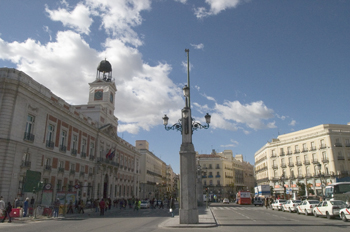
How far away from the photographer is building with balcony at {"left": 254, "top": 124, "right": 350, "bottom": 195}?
5256cm

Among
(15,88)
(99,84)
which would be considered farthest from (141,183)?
(15,88)

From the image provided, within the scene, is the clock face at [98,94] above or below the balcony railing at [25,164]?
above

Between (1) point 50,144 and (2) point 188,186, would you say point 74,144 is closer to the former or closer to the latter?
(1) point 50,144

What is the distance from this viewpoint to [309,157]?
5697cm

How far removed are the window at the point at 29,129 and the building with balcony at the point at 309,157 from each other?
42.6 metres

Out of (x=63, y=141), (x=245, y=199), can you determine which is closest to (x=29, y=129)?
(x=63, y=141)

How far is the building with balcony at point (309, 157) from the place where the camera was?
172 feet

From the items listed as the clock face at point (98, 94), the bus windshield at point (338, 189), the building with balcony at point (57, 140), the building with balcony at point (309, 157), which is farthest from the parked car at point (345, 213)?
the clock face at point (98, 94)

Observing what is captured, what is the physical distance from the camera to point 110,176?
4688 centimetres

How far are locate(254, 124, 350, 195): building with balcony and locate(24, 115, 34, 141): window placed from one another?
140ft

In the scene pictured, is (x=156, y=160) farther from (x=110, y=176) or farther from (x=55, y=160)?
(x=55, y=160)

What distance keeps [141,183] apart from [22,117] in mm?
49074

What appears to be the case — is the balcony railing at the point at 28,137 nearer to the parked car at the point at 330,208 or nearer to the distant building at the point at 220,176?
the parked car at the point at 330,208

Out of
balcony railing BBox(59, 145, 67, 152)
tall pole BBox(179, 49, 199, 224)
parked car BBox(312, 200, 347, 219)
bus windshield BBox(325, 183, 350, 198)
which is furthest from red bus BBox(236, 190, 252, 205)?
tall pole BBox(179, 49, 199, 224)
